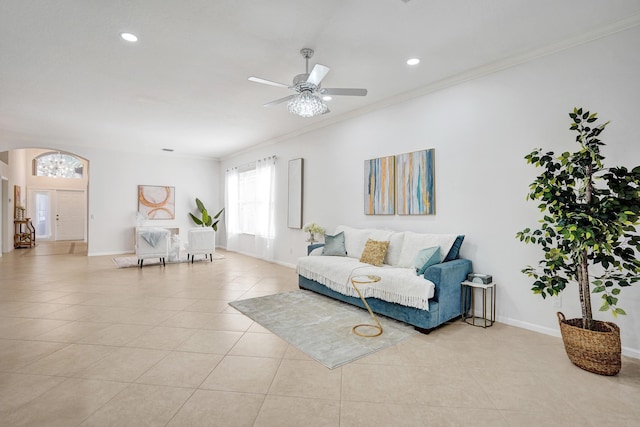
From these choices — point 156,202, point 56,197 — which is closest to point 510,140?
point 156,202

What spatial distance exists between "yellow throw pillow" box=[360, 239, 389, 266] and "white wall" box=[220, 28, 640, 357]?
1.63ft

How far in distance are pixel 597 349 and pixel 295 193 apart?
495 centimetres

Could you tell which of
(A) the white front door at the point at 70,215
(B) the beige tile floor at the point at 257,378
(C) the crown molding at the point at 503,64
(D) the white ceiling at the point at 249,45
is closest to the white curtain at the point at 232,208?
(D) the white ceiling at the point at 249,45

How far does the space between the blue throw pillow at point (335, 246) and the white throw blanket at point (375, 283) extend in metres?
0.14

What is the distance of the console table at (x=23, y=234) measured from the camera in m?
9.23

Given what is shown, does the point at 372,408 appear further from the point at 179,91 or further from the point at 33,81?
the point at 33,81

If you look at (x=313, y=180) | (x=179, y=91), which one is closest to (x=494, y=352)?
(x=313, y=180)

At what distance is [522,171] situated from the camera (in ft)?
10.8

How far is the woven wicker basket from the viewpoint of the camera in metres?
2.32

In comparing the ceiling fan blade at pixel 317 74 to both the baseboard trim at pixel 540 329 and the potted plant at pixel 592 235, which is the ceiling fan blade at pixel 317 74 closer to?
the potted plant at pixel 592 235

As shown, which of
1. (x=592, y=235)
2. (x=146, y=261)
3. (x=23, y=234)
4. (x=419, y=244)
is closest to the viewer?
(x=592, y=235)

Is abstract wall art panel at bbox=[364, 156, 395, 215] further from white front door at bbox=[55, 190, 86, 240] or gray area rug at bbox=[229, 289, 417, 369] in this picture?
white front door at bbox=[55, 190, 86, 240]

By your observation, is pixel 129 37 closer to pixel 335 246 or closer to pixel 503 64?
pixel 335 246

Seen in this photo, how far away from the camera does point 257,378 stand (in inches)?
89.7
